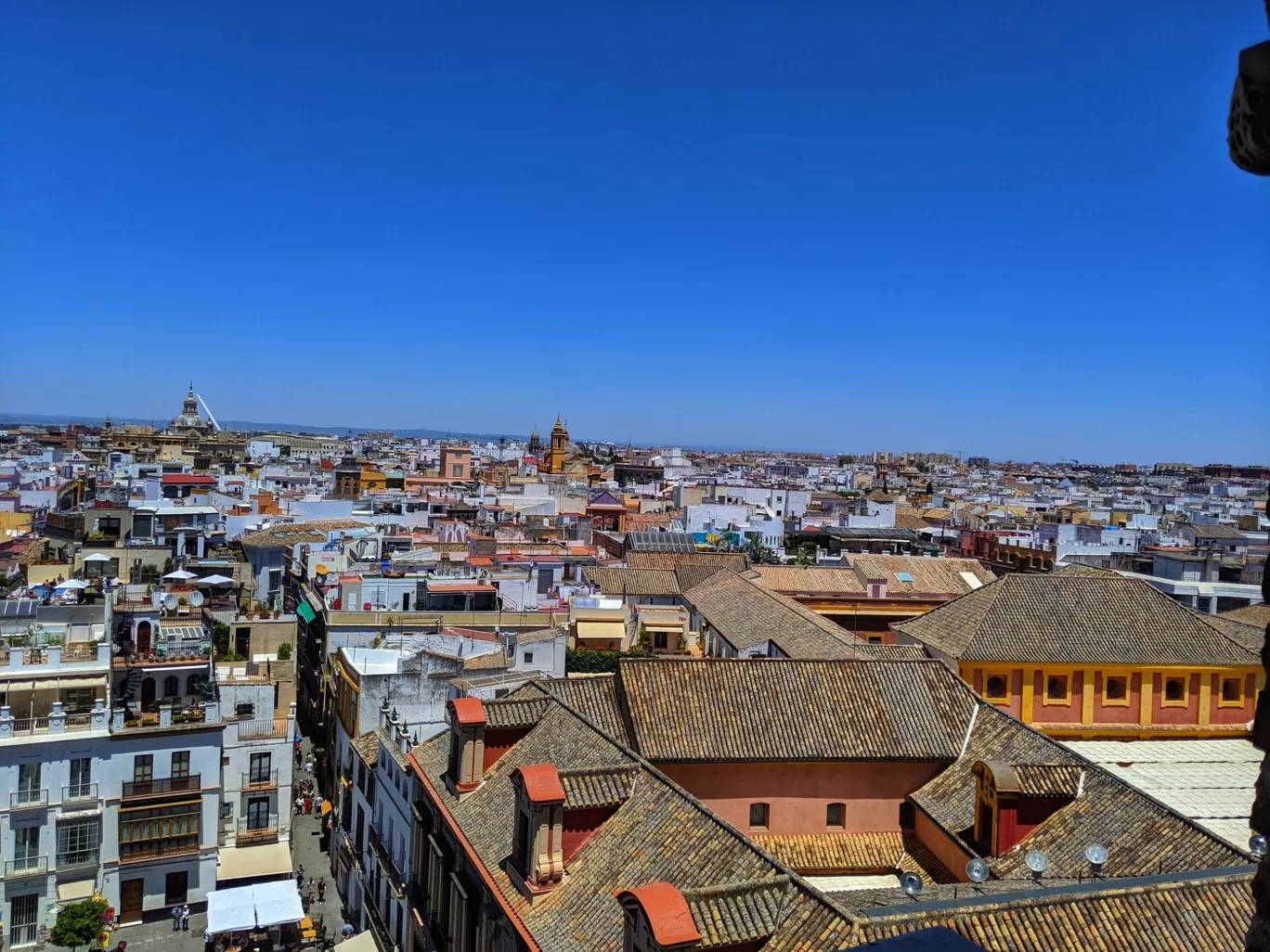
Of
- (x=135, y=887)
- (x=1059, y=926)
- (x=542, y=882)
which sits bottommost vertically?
(x=135, y=887)

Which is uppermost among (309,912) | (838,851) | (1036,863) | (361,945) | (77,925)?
(1036,863)

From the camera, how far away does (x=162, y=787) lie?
74.3 ft

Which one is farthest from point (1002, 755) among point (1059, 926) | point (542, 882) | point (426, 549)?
point (426, 549)

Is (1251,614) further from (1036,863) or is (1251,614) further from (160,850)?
(160,850)

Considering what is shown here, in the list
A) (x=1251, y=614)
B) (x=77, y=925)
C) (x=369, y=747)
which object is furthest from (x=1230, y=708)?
(x=77, y=925)

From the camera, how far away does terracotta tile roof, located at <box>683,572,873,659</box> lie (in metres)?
26.6

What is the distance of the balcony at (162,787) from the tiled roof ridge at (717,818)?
35.0 feet

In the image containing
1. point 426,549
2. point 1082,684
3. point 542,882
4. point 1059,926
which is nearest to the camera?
point 1059,926

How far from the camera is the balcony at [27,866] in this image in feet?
68.9

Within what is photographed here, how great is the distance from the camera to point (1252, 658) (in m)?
22.8

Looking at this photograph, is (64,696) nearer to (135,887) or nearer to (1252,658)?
(135,887)

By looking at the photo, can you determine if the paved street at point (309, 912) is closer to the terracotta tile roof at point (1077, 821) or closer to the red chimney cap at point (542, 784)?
the red chimney cap at point (542, 784)

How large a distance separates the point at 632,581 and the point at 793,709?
2658 centimetres

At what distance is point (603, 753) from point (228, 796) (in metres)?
14.0
